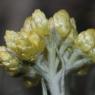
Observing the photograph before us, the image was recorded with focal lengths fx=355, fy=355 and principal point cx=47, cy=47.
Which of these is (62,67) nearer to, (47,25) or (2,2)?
(47,25)

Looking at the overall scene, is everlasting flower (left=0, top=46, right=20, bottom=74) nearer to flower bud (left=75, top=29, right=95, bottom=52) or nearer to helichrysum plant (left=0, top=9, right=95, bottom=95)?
helichrysum plant (left=0, top=9, right=95, bottom=95)

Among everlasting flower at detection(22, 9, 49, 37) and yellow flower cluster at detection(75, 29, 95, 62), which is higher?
everlasting flower at detection(22, 9, 49, 37)

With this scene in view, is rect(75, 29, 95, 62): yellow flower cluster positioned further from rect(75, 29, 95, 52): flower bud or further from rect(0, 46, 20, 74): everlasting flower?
rect(0, 46, 20, 74): everlasting flower

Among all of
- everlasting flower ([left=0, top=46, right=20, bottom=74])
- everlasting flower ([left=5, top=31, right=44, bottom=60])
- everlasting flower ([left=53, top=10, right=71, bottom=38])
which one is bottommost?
everlasting flower ([left=0, top=46, right=20, bottom=74])

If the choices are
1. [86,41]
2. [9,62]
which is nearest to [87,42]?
[86,41]

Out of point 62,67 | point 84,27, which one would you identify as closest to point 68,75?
point 62,67

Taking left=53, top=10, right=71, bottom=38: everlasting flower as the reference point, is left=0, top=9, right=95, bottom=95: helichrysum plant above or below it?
below

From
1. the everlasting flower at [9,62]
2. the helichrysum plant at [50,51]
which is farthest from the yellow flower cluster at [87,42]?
the everlasting flower at [9,62]

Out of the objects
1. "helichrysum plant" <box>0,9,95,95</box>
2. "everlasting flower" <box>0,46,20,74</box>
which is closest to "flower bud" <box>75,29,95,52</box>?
"helichrysum plant" <box>0,9,95,95</box>
